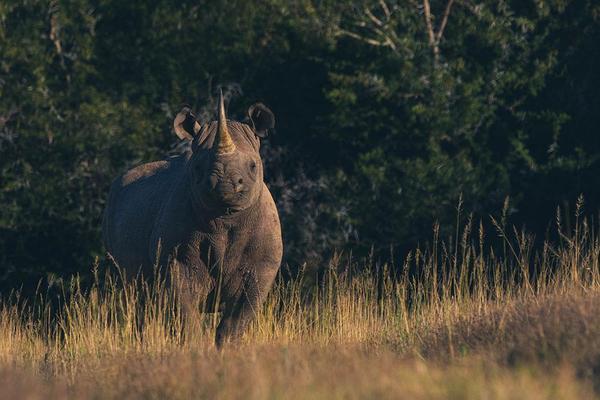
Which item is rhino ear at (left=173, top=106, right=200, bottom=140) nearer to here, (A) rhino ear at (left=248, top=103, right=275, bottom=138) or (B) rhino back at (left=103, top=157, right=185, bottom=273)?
(A) rhino ear at (left=248, top=103, right=275, bottom=138)

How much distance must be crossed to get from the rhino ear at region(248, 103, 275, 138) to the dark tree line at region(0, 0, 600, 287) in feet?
23.4

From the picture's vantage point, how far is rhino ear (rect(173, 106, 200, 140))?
10.3m

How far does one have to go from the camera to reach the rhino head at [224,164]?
948cm

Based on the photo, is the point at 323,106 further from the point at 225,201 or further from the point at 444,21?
the point at 225,201

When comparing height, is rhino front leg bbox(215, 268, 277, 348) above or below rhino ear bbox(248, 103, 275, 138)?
below

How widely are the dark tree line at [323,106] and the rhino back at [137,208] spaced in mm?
5019

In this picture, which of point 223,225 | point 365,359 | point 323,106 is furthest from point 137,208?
point 323,106

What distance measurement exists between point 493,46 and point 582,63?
47.1 inches

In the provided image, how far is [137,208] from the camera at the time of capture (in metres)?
11.9

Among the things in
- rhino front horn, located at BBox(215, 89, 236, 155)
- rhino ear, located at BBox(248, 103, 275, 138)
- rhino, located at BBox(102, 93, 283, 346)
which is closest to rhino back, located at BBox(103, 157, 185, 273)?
rhino, located at BBox(102, 93, 283, 346)

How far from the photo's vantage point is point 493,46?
18328 millimetres

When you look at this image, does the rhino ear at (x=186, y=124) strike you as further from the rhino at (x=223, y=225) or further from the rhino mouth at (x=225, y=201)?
the rhino mouth at (x=225, y=201)

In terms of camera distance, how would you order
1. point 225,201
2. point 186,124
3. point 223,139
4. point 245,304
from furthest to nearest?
point 186,124 < point 245,304 < point 223,139 < point 225,201

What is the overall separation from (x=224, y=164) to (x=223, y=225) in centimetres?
58
